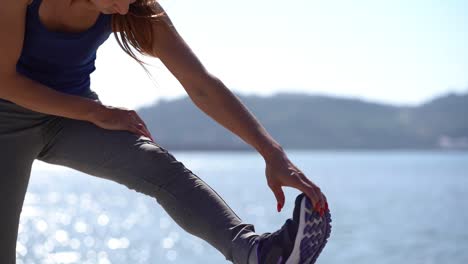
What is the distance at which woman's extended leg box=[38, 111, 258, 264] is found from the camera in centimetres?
263

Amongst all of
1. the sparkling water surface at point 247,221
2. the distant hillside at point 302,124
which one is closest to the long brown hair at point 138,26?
the sparkling water surface at point 247,221

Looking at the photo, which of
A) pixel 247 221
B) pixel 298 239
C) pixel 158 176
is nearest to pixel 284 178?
pixel 298 239

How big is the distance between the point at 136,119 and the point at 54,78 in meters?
0.35

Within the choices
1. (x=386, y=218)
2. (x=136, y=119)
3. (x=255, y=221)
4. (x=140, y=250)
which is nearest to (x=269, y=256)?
(x=136, y=119)

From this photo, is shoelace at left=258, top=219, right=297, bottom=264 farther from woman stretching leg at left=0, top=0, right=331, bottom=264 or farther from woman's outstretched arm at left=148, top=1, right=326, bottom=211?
woman's outstretched arm at left=148, top=1, right=326, bottom=211

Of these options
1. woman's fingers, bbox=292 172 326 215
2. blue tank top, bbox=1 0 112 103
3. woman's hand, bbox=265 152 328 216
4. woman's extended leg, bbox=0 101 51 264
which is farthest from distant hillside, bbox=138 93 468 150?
woman's fingers, bbox=292 172 326 215

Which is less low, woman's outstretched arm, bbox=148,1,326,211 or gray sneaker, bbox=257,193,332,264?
woman's outstretched arm, bbox=148,1,326,211

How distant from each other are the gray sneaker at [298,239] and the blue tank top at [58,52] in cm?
92

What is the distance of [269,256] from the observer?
252cm

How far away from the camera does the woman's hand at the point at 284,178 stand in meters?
2.61

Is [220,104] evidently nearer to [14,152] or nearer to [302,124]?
[14,152]

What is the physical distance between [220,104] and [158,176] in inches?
14.8

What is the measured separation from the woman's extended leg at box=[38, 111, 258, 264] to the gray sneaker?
58mm

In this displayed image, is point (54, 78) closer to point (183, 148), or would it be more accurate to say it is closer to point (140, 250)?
point (140, 250)
